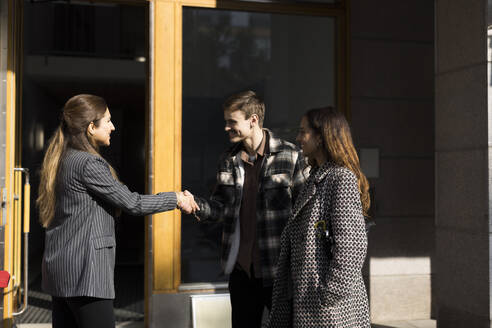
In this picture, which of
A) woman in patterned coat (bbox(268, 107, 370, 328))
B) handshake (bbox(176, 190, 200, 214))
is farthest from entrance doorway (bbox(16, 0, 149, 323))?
woman in patterned coat (bbox(268, 107, 370, 328))

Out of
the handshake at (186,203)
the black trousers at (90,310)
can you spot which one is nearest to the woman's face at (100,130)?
the handshake at (186,203)

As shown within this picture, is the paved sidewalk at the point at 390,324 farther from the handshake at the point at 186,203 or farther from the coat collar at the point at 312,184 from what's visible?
the coat collar at the point at 312,184

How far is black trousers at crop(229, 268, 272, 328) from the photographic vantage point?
123 inches

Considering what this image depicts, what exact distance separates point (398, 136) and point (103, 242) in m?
3.42

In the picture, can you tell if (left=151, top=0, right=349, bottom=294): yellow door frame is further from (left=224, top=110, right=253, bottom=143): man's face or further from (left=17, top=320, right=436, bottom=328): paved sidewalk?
(left=224, top=110, right=253, bottom=143): man's face

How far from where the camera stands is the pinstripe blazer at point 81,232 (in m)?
2.61

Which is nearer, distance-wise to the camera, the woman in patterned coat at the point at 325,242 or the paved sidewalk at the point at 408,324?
the woman in patterned coat at the point at 325,242

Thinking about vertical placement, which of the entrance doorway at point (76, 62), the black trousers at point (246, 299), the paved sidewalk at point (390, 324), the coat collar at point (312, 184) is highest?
the entrance doorway at point (76, 62)

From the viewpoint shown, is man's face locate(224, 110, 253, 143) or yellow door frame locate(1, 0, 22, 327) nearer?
man's face locate(224, 110, 253, 143)

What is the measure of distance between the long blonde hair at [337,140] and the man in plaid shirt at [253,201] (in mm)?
529

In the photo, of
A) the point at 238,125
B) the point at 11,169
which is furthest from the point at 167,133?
the point at 238,125

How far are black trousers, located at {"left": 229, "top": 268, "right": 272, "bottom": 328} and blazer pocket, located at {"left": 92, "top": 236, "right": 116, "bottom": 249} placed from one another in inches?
29.8

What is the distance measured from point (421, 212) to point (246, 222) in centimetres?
279

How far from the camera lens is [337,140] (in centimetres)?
259
